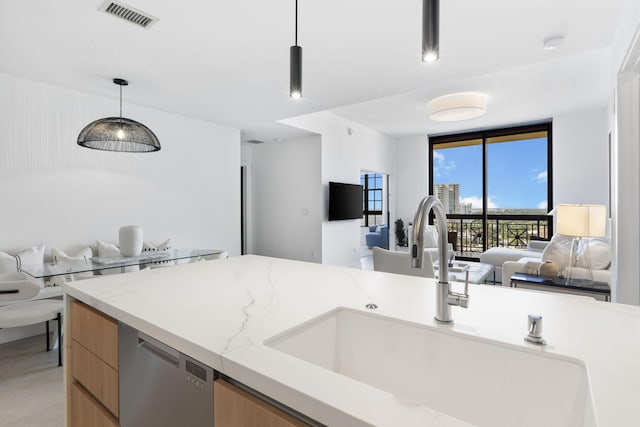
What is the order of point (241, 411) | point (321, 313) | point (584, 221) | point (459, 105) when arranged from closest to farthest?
point (241, 411) → point (321, 313) → point (584, 221) → point (459, 105)

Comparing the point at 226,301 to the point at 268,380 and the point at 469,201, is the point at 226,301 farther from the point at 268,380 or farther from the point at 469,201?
the point at 469,201

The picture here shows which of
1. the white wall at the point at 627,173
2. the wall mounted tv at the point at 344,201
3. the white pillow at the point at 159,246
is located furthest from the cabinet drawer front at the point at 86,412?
the wall mounted tv at the point at 344,201

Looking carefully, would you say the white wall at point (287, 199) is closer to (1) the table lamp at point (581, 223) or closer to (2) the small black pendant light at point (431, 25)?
(1) the table lamp at point (581, 223)

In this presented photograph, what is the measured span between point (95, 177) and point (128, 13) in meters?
2.25

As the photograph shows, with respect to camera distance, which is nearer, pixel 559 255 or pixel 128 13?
pixel 128 13

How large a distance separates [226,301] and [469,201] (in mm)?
7210

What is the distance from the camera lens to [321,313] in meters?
1.07

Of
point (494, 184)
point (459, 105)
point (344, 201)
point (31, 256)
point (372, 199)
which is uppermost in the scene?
point (459, 105)

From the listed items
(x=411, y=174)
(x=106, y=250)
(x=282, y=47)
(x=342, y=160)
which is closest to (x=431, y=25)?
(x=282, y=47)

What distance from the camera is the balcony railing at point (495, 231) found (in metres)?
6.79

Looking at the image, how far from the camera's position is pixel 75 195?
3682 millimetres

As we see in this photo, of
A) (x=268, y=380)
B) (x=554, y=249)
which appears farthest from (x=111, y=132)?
(x=554, y=249)

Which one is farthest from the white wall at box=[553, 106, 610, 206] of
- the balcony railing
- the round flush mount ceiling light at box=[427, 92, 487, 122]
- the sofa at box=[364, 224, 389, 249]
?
the sofa at box=[364, 224, 389, 249]

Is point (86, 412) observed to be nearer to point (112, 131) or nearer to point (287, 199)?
point (112, 131)
